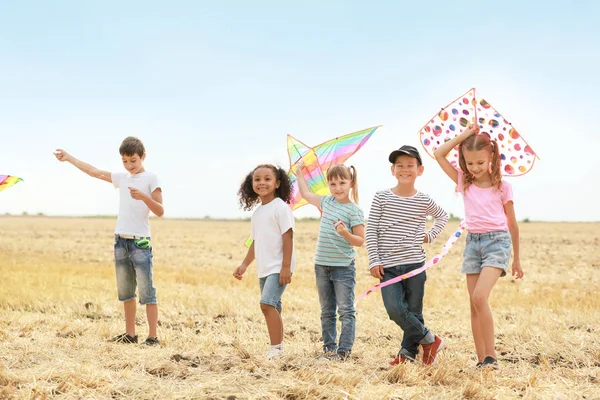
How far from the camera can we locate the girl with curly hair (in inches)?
214

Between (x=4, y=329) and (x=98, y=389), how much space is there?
11.2 feet

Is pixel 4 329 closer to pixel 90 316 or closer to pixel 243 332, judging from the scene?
pixel 90 316

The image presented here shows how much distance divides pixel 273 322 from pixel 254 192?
4.22ft

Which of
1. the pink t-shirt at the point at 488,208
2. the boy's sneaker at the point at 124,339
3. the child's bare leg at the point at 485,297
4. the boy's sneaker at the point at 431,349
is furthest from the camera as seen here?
the boy's sneaker at the point at 124,339

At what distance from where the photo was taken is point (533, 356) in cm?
609

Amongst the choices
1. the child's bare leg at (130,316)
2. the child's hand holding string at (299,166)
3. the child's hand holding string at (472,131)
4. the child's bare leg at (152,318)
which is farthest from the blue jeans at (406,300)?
the child's bare leg at (130,316)

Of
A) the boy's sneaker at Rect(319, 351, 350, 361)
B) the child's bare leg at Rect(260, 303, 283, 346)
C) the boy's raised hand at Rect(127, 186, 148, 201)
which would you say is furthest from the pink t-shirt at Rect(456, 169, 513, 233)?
the boy's raised hand at Rect(127, 186, 148, 201)

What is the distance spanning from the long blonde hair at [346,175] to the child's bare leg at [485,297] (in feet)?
4.37

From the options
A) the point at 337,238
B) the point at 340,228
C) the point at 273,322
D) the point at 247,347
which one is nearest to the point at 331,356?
the point at 273,322

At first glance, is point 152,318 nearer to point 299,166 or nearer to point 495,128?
point 299,166

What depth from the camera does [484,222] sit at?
518 centimetres

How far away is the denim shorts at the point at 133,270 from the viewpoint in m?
6.36

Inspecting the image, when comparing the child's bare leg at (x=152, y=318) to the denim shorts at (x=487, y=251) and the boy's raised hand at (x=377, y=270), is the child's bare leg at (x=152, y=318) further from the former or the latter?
the denim shorts at (x=487, y=251)

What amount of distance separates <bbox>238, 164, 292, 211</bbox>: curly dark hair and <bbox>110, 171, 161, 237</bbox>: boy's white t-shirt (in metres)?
1.03
